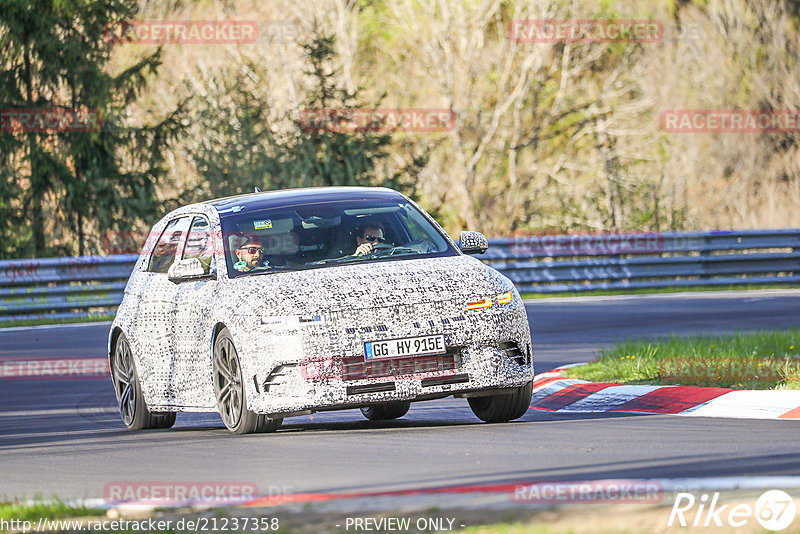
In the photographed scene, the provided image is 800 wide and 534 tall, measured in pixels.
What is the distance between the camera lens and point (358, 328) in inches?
351

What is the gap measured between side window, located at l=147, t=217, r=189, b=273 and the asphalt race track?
1276 mm

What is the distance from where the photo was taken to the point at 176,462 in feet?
27.0

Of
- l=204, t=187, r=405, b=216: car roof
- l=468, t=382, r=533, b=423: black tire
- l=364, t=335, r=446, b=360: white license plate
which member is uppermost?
l=204, t=187, r=405, b=216: car roof

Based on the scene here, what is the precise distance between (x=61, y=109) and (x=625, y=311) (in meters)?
14.5

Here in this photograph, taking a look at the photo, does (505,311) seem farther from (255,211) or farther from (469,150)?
(469,150)

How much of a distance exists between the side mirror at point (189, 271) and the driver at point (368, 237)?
1.03 metres

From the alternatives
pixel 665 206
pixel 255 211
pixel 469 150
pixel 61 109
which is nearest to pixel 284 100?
pixel 469 150

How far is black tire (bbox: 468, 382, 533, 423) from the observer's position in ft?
31.4

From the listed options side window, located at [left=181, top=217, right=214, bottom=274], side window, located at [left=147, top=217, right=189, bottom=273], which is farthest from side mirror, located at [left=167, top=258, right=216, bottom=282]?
side window, located at [left=147, top=217, right=189, bottom=273]

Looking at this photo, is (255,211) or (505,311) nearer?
(505,311)

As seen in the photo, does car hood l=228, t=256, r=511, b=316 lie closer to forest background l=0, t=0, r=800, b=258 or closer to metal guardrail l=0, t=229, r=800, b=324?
metal guardrail l=0, t=229, r=800, b=324

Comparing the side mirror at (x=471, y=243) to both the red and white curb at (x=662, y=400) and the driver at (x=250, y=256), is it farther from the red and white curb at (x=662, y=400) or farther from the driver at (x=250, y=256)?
the driver at (x=250, y=256)

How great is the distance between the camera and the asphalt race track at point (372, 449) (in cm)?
702

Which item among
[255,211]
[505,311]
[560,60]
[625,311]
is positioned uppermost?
[560,60]
